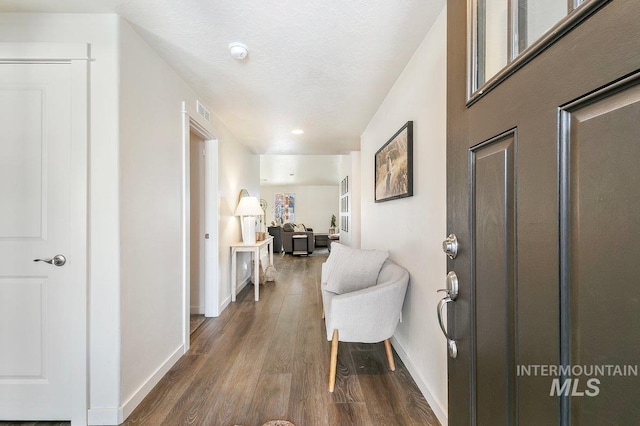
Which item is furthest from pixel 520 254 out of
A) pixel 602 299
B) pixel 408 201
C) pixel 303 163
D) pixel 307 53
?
pixel 303 163

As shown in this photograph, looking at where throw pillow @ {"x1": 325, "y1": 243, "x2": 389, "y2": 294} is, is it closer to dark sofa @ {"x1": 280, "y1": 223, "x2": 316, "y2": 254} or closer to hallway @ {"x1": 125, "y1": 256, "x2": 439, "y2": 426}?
hallway @ {"x1": 125, "y1": 256, "x2": 439, "y2": 426}

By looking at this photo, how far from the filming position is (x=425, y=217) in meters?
1.79

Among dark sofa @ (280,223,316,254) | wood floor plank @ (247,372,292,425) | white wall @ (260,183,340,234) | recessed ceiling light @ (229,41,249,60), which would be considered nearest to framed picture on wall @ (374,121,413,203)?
recessed ceiling light @ (229,41,249,60)

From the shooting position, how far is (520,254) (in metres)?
0.54

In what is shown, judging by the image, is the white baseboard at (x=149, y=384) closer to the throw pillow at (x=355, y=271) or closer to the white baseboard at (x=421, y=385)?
the throw pillow at (x=355, y=271)

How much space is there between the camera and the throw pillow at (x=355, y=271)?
2359mm

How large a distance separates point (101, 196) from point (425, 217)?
6.48 feet

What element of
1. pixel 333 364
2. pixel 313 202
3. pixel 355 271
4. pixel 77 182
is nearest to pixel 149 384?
pixel 333 364

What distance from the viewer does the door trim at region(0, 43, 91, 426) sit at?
5.07 ft

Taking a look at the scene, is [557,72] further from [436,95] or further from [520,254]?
[436,95]

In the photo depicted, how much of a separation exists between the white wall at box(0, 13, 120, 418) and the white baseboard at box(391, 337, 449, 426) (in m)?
1.85

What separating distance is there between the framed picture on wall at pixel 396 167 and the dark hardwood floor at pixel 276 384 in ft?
4.52

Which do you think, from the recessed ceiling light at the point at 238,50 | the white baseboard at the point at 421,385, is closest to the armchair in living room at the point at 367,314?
the white baseboard at the point at 421,385

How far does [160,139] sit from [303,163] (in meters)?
5.37
